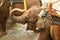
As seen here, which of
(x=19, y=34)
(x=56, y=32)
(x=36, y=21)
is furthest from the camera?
(x=19, y=34)

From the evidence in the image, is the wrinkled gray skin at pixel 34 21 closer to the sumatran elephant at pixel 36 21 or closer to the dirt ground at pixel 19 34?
the sumatran elephant at pixel 36 21

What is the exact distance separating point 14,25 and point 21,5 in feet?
0.71

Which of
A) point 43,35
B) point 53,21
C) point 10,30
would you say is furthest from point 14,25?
point 53,21

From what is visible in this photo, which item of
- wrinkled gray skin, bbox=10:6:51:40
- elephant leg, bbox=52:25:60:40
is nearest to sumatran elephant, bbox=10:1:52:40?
wrinkled gray skin, bbox=10:6:51:40

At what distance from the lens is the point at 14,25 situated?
1.64 m

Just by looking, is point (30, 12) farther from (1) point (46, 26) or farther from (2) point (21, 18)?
(1) point (46, 26)

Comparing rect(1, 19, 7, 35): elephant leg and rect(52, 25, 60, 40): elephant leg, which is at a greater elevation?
rect(52, 25, 60, 40): elephant leg

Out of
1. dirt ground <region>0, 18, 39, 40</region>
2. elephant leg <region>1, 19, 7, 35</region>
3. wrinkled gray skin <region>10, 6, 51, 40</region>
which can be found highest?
wrinkled gray skin <region>10, 6, 51, 40</region>

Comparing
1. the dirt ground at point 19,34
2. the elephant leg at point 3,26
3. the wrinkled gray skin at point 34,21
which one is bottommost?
the dirt ground at point 19,34

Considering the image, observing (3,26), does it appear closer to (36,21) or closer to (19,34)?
(19,34)

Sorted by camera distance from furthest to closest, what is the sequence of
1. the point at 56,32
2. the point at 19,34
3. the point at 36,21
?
the point at 19,34 < the point at 36,21 < the point at 56,32

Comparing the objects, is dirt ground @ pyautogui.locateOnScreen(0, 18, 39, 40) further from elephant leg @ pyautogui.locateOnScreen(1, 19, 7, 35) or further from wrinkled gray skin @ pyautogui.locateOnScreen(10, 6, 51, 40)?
wrinkled gray skin @ pyautogui.locateOnScreen(10, 6, 51, 40)

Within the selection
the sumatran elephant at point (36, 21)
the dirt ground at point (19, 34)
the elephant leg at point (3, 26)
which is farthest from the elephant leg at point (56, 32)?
the elephant leg at point (3, 26)

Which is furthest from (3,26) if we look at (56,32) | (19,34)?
(56,32)
